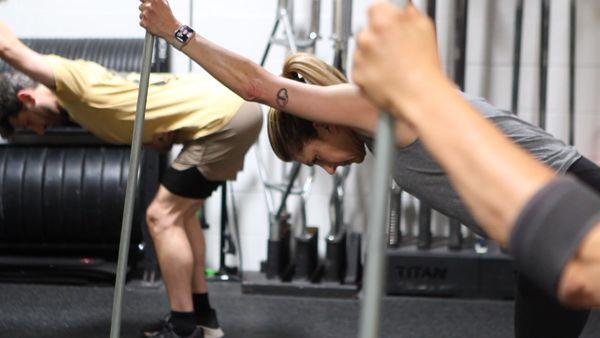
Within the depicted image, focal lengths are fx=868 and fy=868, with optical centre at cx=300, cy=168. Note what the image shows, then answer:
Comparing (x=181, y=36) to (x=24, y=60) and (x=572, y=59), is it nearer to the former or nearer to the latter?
(x=24, y=60)

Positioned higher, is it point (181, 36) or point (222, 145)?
point (181, 36)

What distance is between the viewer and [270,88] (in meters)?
1.98

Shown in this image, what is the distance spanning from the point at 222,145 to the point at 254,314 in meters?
0.84

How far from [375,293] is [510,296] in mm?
2912

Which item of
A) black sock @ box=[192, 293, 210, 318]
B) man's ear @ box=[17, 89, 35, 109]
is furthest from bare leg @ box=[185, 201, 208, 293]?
man's ear @ box=[17, 89, 35, 109]

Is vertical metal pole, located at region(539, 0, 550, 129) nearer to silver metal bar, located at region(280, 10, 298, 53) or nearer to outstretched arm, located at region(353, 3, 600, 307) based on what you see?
silver metal bar, located at region(280, 10, 298, 53)

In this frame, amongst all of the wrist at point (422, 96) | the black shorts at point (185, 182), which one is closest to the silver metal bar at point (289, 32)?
the black shorts at point (185, 182)

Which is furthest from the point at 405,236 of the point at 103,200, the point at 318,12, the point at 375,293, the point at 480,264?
the point at 375,293

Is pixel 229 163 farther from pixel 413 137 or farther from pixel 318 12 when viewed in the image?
pixel 413 137

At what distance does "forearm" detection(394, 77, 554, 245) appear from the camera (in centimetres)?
78

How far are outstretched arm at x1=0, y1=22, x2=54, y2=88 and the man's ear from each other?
18cm

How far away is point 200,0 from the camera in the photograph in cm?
404

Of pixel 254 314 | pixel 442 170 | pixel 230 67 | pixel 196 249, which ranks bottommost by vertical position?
pixel 254 314

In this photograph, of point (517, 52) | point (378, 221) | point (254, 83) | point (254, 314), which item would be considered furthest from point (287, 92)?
point (517, 52)
